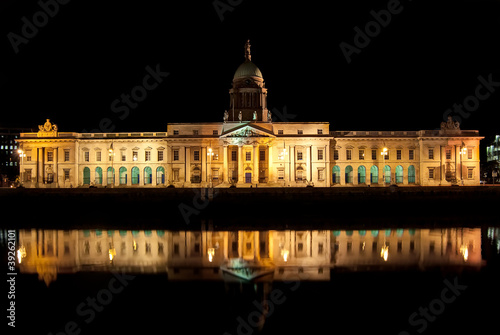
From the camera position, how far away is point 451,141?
74.4 meters

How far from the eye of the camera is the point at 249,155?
7194cm

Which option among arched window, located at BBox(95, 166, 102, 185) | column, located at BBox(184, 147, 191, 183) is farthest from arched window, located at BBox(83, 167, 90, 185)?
column, located at BBox(184, 147, 191, 183)

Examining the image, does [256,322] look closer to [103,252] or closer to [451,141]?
[103,252]

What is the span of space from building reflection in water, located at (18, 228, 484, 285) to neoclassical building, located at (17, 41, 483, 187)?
120 feet

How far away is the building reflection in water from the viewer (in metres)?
22.8

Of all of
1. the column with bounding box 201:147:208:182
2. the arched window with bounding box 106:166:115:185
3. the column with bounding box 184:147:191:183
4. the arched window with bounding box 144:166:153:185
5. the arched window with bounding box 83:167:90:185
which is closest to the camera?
the column with bounding box 201:147:208:182

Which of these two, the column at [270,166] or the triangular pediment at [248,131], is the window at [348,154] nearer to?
the column at [270,166]

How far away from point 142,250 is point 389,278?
14.7 metres

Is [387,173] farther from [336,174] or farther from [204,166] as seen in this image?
[204,166]

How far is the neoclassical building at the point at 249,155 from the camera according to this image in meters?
72.1

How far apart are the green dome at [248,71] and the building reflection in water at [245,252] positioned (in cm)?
4806

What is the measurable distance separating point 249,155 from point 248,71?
16158mm

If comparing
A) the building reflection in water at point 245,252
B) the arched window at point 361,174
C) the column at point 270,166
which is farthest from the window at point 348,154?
the building reflection in water at point 245,252

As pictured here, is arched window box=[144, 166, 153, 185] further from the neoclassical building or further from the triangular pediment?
the triangular pediment
